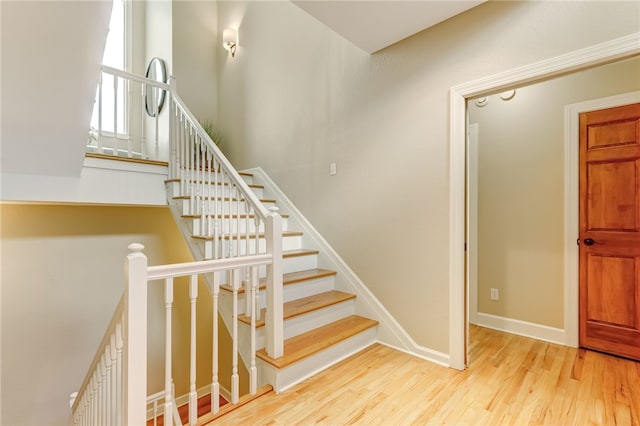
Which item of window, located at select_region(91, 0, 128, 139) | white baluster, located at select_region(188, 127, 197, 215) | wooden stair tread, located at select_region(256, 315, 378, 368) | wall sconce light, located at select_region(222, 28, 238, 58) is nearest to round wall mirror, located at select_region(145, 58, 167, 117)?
window, located at select_region(91, 0, 128, 139)

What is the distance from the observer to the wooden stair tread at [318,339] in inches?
72.8

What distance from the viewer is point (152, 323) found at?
3482 mm

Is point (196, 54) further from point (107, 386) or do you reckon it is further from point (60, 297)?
point (107, 386)

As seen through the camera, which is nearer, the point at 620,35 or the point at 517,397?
the point at 620,35

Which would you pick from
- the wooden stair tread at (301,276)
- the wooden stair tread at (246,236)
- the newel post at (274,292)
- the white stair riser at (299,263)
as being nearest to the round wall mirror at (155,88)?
the wooden stair tread at (246,236)

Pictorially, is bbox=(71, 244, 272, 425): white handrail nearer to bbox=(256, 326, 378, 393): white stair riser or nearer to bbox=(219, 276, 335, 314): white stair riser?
bbox=(256, 326, 378, 393): white stair riser

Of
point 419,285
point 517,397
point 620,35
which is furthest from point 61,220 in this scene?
point 620,35

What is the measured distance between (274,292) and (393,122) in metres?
1.55

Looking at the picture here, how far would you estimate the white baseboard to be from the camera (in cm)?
247

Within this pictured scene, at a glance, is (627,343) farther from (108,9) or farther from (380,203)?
(108,9)

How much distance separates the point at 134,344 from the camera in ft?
4.27

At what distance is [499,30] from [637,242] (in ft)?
5.84

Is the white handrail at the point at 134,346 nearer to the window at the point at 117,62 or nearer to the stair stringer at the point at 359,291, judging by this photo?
the stair stringer at the point at 359,291

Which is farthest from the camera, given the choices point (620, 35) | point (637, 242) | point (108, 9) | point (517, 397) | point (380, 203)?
point (380, 203)
